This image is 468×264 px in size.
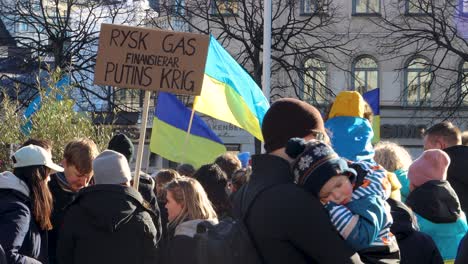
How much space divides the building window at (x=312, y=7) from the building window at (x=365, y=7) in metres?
2.04

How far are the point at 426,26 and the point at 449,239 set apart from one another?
26518mm

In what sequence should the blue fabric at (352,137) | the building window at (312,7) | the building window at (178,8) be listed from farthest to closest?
the building window at (312,7) < the building window at (178,8) < the blue fabric at (352,137)

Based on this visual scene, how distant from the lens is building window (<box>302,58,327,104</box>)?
30594 mm

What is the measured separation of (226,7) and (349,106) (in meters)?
25.6

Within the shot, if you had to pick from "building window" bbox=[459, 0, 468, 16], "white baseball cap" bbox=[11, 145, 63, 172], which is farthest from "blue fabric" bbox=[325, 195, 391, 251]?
"building window" bbox=[459, 0, 468, 16]

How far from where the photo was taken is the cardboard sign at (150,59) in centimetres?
668

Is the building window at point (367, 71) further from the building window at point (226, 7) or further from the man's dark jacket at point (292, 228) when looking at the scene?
the man's dark jacket at point (292, 228)

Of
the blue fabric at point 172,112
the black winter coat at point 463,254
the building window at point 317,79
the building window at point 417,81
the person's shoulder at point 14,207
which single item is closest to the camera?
the black winter coat at point 463,254

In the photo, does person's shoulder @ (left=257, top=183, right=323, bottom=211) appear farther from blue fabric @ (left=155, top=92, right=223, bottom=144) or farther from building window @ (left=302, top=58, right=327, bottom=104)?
building window @ (left=302, top=58, right=327, bottom=104)

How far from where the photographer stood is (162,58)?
6.83 metres

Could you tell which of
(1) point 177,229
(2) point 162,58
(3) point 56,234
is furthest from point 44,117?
(1) point 177,229

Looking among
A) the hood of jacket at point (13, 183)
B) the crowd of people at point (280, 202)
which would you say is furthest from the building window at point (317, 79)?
the hood of jacket at point (13, 183)

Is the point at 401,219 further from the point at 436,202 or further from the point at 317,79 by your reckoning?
the point at 317,79

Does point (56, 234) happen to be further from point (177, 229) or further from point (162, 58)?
point (162, 58)
